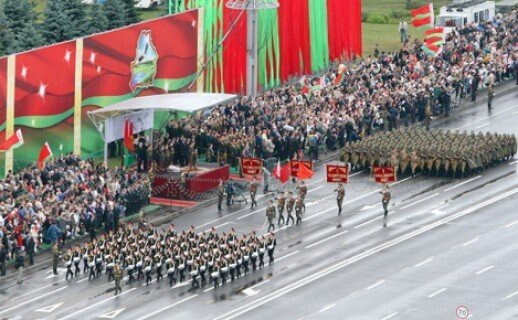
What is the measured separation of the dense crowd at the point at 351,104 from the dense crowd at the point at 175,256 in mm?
13254

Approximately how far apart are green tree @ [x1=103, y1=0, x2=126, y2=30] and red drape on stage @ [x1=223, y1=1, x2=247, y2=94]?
618cm

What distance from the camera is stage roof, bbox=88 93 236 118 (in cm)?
9162

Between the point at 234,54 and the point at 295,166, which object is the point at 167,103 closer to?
the point at 295,166

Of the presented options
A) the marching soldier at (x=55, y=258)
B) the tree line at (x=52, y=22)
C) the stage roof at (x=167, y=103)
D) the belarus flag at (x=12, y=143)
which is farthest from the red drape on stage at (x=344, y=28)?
the marching soldier at (x=55, y=258)

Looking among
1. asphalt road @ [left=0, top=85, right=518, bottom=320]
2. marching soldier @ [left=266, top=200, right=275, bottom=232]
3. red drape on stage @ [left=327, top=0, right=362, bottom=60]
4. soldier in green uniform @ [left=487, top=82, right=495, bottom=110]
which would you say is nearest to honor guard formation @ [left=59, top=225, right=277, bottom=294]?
asphalt road @ [left=0, top=85, right=518, bottom=320]

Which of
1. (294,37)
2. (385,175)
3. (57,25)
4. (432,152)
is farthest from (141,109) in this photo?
(294,37)

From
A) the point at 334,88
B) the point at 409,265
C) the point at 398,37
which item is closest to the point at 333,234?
the point at 409,265

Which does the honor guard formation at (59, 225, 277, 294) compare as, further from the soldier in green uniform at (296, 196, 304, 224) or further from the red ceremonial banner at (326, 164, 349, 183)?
the red ceremonial banner at (326, 164, 349, 183)

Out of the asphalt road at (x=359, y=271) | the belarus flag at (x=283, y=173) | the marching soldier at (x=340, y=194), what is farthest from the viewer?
the belarus flag at (x=283, y=173)

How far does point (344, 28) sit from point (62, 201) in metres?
36.4

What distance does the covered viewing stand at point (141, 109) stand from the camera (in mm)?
91688

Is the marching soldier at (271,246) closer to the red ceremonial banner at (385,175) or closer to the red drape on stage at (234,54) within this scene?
the red ceremonial banner at (385,175)

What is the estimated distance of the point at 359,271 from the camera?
77312 millimetres

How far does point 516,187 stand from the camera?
294 ft
